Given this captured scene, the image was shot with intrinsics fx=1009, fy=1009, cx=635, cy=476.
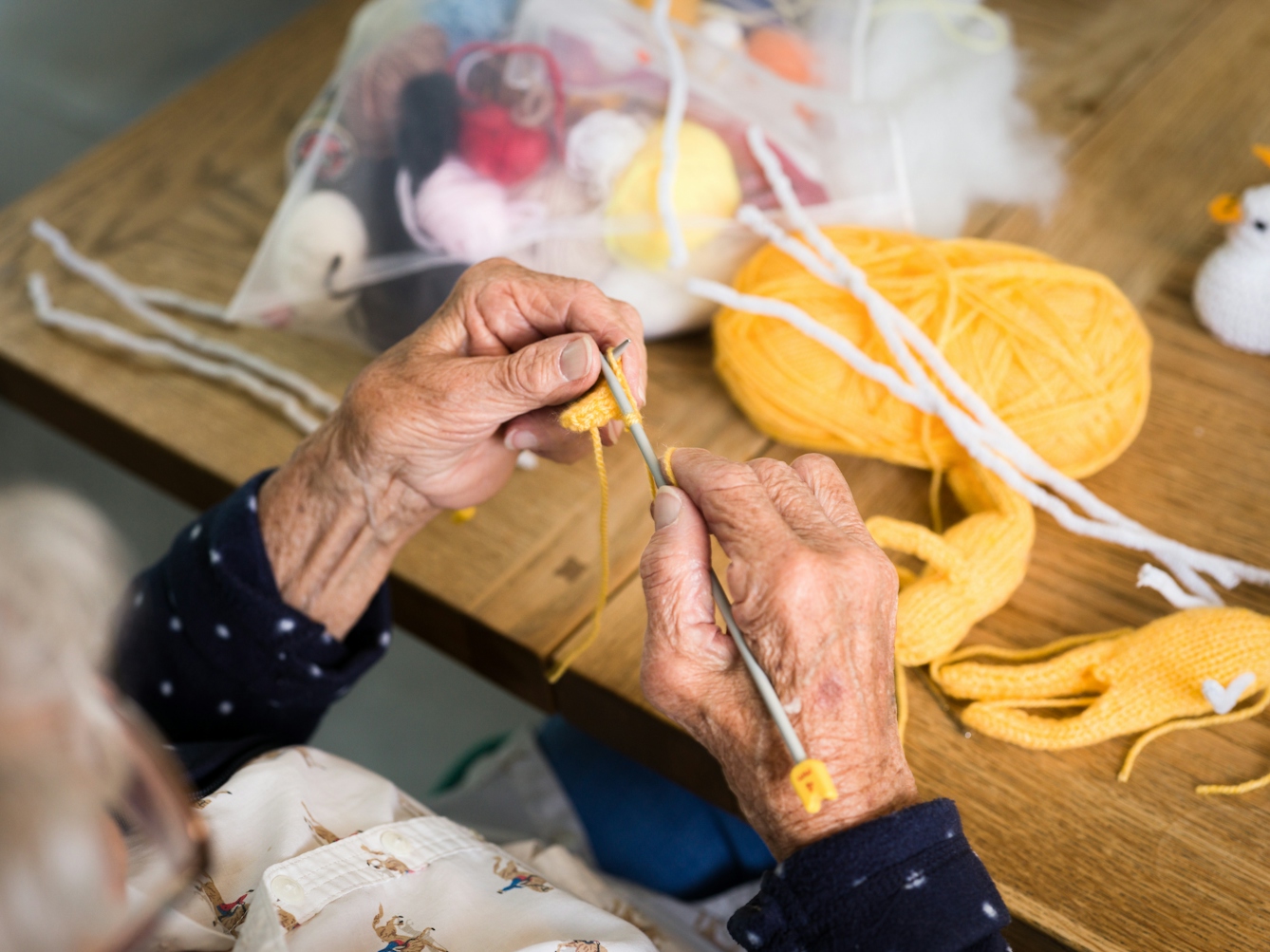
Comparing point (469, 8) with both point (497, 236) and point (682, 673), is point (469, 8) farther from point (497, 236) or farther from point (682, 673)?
point (682, 673)

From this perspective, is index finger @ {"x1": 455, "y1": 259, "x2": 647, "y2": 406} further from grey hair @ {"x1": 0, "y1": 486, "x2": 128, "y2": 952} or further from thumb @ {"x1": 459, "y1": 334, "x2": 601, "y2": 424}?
grey hair @ {"x1": 0, "y1": 486, "x2": 128, "y2": 952}

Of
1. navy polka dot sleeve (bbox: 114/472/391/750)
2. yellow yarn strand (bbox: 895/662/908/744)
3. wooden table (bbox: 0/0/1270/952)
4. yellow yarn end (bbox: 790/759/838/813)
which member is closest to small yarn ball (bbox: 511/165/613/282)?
wooden table (bbox: 0/0/1270/952)

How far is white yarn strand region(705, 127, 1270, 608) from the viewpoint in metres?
0.74

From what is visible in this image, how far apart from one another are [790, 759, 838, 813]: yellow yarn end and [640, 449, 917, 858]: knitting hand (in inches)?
1.3

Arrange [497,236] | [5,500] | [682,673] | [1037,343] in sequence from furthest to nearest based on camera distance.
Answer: [497,236] → [1037,343] → [682,673] → [5,500]

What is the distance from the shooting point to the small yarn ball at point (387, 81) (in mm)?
965

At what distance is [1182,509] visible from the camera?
804mm

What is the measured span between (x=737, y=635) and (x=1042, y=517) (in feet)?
1.25

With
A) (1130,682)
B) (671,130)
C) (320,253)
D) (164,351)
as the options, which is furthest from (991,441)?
(164,351)

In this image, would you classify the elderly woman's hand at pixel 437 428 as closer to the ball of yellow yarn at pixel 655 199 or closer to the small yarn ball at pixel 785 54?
Answer: the ball of yellow yarn at pixel 655 199

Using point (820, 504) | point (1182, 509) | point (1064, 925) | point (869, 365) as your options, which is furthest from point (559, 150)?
point (1064, 925)

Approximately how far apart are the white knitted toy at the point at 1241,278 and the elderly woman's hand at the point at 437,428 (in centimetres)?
53

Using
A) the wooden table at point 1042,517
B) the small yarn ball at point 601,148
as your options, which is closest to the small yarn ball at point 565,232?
the small yarn ball at point 601,148

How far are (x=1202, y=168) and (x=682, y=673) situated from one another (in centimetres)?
87
